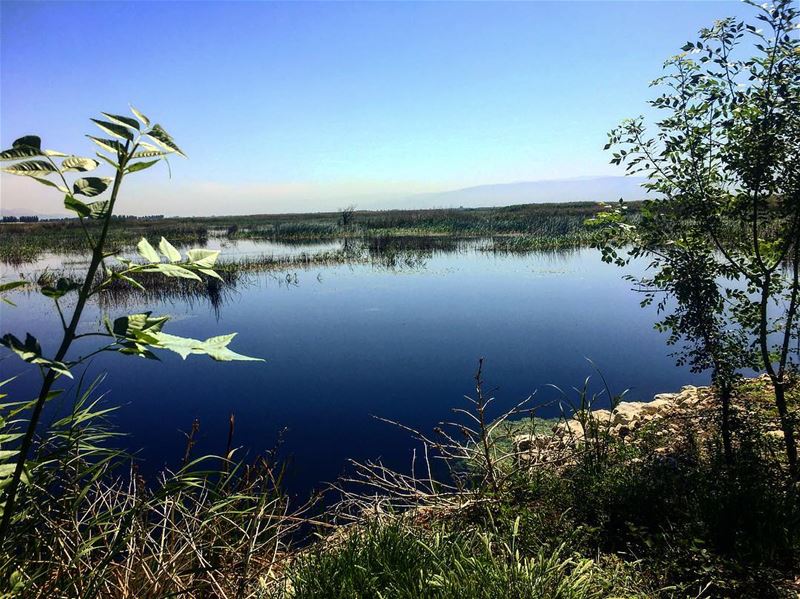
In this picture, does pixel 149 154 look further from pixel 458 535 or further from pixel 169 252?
pixel 458 535

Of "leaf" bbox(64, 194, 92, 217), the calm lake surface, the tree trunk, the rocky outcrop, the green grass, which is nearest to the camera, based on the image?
"leaf" bbox(64, 194, 92, 217)

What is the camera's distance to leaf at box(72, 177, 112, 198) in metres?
0.98

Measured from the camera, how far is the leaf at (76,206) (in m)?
0.95

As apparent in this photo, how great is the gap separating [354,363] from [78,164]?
7913mm

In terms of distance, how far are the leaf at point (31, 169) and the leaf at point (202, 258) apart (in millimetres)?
298

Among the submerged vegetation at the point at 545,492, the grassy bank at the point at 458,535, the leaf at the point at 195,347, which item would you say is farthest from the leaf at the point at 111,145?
the grassy bank at the point at 458,535

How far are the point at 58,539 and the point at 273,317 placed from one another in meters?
10.3

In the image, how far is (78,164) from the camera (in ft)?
3.35

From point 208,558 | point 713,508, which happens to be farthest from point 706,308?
point 208,558

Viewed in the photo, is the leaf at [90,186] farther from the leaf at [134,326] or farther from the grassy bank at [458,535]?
the grassy bank at [458,535]

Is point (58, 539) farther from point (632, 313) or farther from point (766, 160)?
point (632, 313)

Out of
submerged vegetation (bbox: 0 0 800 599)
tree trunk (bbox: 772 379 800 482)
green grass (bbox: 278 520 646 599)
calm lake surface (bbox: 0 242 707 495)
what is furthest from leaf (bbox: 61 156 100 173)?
tree trunk (bbox: 772 379 800 482)

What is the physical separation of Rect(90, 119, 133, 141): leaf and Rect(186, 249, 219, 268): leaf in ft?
0.85

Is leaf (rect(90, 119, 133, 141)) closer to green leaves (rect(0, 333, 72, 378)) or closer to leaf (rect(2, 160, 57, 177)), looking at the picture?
leaf (rect(2, 160, 57, 177))
